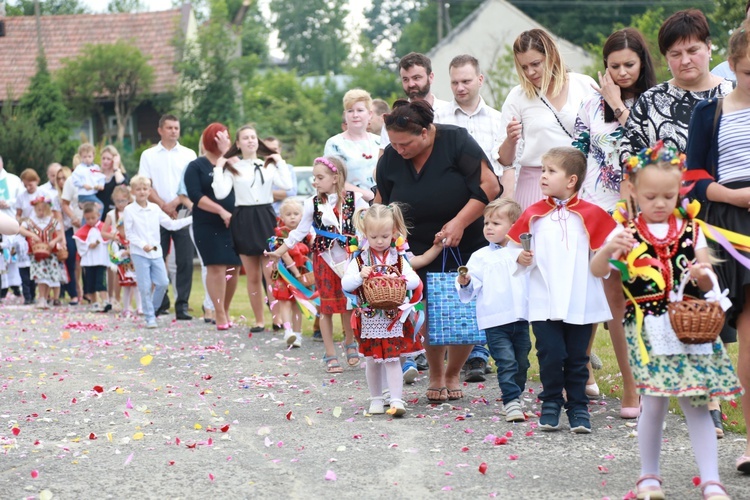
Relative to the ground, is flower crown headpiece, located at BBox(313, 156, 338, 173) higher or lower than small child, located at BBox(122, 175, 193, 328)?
higher

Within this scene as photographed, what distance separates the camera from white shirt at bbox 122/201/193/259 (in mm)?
14195

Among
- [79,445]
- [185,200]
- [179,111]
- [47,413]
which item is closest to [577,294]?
[79,445]

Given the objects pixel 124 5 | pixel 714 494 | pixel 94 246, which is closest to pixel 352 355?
pixel 714 494

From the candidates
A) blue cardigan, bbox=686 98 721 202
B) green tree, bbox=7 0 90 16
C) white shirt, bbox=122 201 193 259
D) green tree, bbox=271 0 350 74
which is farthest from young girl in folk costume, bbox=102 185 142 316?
green tree, bbox=271 0 350 74

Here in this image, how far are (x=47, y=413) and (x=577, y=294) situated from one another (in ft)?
12.2

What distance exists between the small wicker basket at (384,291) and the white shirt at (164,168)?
861cm

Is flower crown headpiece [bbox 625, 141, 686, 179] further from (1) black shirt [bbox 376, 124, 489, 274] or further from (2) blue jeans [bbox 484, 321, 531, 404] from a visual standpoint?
(1) black shirt [bbox 376, 124, 489, 274]

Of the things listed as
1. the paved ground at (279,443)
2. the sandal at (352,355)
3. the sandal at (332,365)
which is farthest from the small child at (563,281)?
the sandal at (352,355)

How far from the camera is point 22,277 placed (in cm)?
1866

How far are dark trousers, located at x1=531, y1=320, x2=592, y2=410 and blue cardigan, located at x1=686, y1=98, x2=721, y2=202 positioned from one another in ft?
4.11

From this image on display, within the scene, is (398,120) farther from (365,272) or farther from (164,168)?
(164,168)

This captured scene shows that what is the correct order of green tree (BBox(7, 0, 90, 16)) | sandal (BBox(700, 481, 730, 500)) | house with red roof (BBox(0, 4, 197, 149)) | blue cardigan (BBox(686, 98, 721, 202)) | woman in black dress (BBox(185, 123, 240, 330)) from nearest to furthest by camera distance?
sandal (BBox(700, 481, 730, 500)) < blue cardigan (BBox(686, 98, 721, 202)) < woman in black dress (BBox(185, 123, 240, 330)) < house with red roof (BBox(0, 4, 197, 149)) < green tree (BBox(7, 0, 90, 16))

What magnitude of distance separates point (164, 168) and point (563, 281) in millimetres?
9787

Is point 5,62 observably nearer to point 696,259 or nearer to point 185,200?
point 185,200
